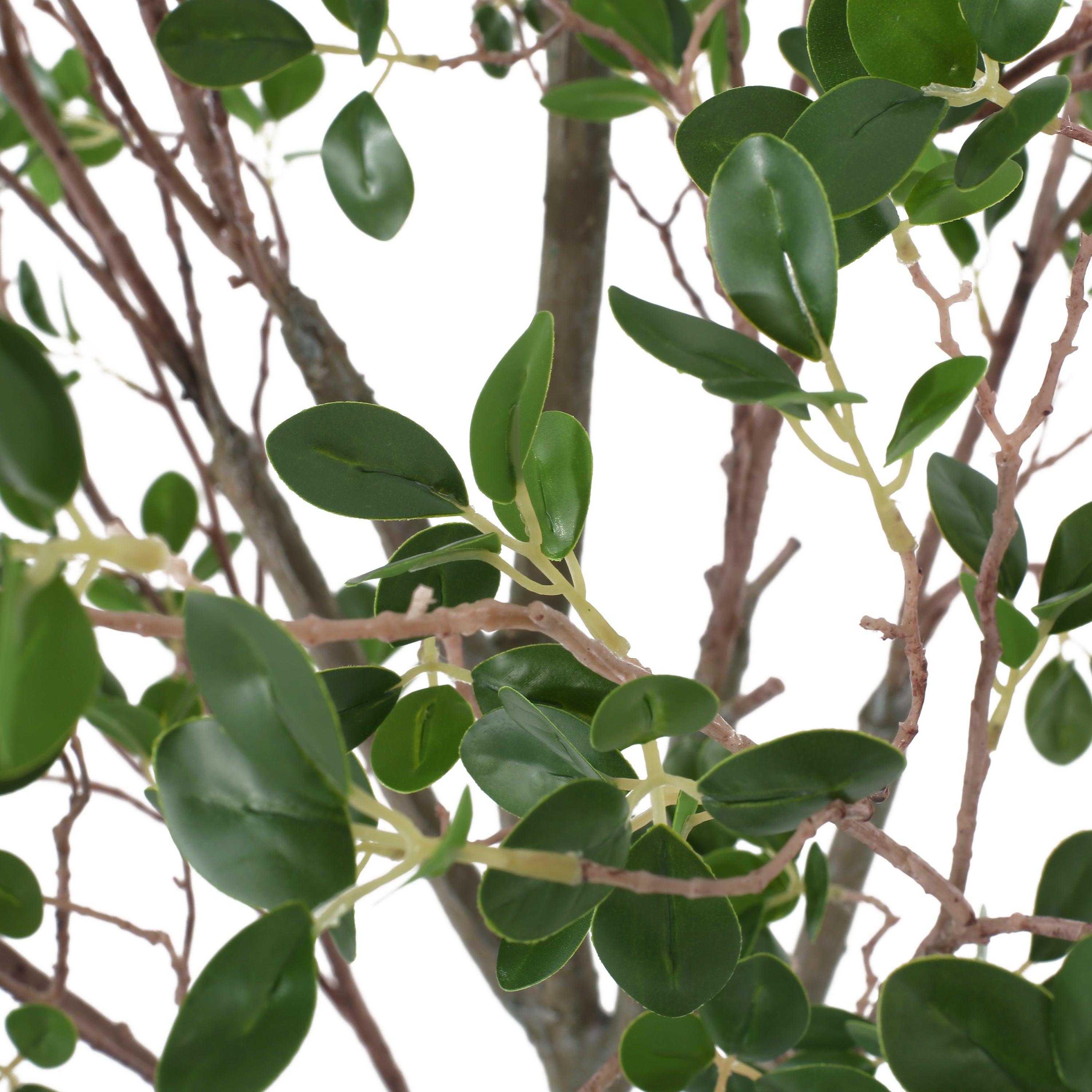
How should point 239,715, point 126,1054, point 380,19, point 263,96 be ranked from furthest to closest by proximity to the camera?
point 263,96 < point 126,1054 < point 380,19 < point 239,715

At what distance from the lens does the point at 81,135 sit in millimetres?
633

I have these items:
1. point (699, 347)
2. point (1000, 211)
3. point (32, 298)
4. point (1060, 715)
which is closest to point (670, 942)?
point (699, 347)

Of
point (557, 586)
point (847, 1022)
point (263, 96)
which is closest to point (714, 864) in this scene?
point (847, 1022)

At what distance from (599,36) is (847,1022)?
1.17 feet

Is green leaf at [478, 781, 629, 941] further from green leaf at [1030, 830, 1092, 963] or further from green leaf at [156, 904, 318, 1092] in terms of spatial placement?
green leaf at [1030, 830, 1092, 963]

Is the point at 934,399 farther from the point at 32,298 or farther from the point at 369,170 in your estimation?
the point at 32,298

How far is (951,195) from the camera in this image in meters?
0.23

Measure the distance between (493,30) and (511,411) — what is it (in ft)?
1.60

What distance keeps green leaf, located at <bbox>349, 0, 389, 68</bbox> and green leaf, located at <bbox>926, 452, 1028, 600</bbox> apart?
0.20 m

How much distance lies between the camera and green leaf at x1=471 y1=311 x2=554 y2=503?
20 centimetres

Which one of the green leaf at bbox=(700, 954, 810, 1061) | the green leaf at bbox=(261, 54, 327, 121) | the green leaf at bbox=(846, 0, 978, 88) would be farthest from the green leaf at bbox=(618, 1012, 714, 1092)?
the green leaf at bbox=(261, 54, 327, 121)

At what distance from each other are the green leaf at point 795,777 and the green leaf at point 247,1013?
0.26 feet

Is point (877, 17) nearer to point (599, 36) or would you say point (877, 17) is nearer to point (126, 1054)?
point (599, 36)

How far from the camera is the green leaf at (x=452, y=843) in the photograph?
0.14m
